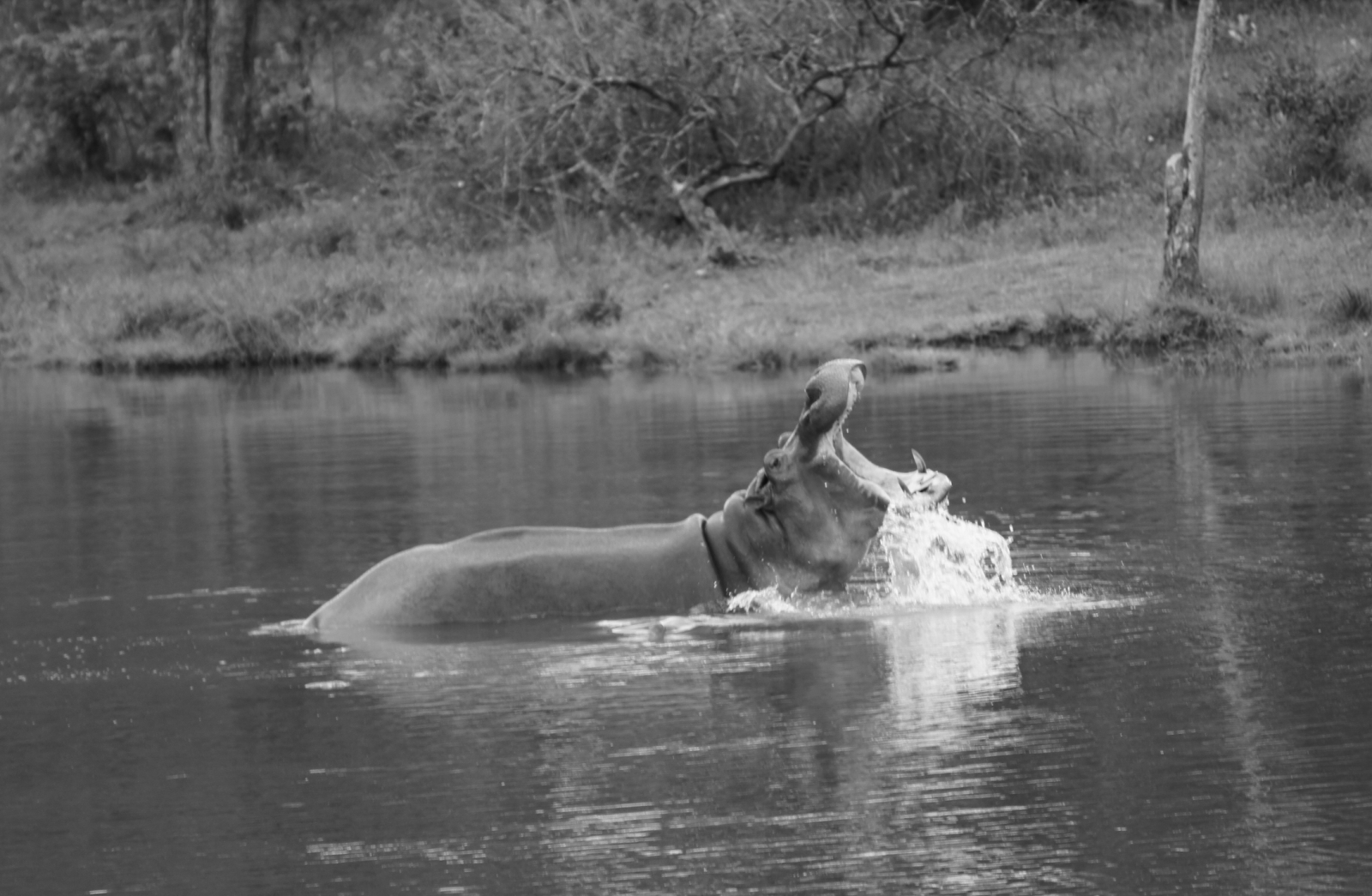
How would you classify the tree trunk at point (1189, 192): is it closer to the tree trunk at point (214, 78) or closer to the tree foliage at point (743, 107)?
the tree foliage at point (743, 107)

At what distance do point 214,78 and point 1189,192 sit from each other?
66.5 feet

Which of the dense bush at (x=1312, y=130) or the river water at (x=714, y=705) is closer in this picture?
the river water at (x=714, y=705)

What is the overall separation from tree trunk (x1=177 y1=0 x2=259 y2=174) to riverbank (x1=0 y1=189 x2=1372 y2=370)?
12.7 feet

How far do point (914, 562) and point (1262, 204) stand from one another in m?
18.1

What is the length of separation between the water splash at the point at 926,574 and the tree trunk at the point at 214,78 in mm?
29712

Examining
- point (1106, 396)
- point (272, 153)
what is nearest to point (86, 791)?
point (1106, 396)

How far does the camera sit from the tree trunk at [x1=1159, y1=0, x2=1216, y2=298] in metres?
21.9

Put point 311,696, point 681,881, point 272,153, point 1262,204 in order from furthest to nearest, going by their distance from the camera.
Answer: point 272,153, point 1262,204, point 311,696, point 681,881

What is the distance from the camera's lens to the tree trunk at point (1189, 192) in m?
21.9

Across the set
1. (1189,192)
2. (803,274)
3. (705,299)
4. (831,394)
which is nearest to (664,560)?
(831,394)

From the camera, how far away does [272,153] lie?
39.4 m

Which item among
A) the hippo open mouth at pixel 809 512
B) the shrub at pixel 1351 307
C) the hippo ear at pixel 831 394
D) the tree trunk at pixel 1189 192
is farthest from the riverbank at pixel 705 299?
the hippo ear at pixel 831 394

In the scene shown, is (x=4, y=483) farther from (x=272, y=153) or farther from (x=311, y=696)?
(x=272, y=153)

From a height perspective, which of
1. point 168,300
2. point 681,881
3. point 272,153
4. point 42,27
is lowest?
point 681,881
